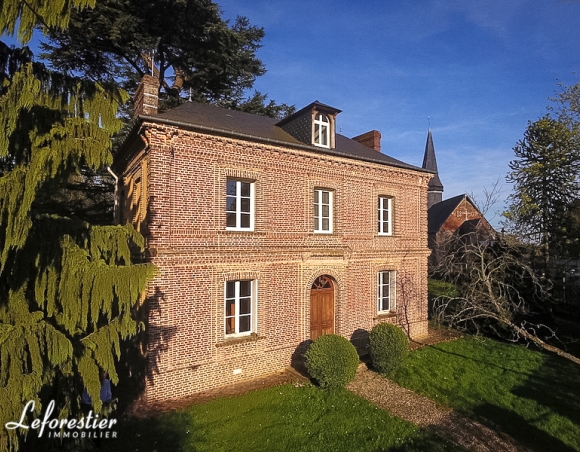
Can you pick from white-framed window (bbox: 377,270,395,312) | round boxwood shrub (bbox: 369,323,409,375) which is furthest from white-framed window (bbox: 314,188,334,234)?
Result: round boxwood shrub (bbox: 369,323,409,375)

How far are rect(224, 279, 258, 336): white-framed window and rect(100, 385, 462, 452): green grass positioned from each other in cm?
194

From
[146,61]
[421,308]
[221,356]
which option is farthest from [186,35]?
[421,308]

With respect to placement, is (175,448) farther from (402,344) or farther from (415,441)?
(402,344)

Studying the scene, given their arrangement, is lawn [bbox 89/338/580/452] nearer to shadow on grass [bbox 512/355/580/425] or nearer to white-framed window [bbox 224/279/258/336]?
shadow on grass [bbox 512/355/580/425]

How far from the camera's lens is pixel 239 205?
1080cm

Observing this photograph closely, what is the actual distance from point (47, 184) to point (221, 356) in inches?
265

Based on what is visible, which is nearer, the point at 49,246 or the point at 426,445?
the point at 49,246

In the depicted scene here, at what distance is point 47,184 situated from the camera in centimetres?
498

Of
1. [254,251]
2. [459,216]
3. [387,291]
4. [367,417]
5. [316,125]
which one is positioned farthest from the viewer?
[459,216]

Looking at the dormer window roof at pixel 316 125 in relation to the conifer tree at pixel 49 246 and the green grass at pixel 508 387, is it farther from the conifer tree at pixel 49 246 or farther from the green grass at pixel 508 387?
the green grass at pixel 508 387

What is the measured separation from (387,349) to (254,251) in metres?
4.93

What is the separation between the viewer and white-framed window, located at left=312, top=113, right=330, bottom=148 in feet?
41.6

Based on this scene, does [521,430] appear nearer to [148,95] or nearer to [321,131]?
[321,131]

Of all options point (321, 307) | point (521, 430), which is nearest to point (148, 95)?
point (321, 307)
